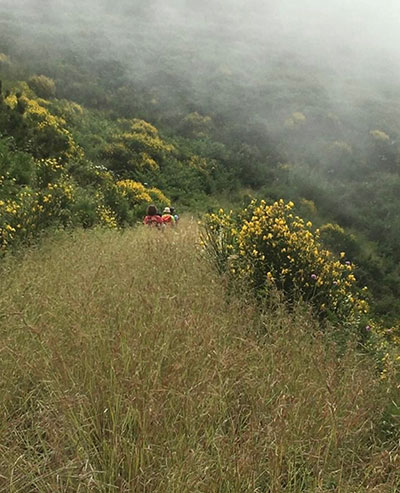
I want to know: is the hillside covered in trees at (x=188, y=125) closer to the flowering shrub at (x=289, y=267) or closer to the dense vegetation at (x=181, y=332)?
the dense vegetation at (x=181, y=332)

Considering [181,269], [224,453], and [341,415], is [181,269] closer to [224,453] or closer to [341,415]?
[341,415]

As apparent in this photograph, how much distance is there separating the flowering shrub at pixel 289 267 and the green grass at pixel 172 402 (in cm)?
90

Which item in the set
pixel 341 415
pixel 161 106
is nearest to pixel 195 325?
pixel 341 415

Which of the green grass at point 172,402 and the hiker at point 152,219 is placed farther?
the hiker at point 152,219

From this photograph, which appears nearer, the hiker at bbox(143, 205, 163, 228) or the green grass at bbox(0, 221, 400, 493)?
the green grass at bbox(0, 221, 400, 493)

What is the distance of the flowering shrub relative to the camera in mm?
4328

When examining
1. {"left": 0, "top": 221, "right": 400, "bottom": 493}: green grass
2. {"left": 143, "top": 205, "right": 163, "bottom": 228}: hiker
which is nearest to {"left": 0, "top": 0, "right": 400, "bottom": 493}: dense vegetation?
{"left": 0, "top": 221, "right": 400, "bottom": 493}: green grass

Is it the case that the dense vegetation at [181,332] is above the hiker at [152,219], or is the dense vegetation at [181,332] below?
above

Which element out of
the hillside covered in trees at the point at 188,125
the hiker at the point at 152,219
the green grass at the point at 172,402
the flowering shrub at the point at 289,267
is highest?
the green grass at the point at 172,402

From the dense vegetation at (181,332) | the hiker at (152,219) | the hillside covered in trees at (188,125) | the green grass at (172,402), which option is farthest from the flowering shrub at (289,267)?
the hiker at (152,219)

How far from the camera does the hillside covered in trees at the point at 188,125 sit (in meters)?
10.9

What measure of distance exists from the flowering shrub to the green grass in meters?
0.90

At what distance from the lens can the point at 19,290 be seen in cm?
339

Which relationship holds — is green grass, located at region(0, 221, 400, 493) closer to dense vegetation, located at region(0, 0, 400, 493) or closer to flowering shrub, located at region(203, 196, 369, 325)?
dense vegetation, located at region(0, 0, 400, 493)
